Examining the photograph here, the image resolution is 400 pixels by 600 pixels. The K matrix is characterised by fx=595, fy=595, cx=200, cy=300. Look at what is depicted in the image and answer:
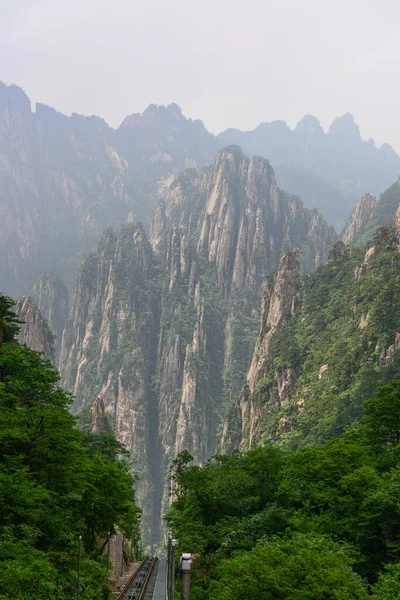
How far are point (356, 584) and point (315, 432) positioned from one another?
6429cm

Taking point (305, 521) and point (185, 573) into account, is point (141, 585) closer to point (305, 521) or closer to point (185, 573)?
point (305, 521)

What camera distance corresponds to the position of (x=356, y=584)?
24250mm

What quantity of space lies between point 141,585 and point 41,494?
30107mm

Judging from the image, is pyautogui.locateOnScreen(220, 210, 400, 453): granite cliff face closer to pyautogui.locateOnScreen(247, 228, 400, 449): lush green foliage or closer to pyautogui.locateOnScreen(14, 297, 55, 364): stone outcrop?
pyautogui.locateOnScreen(247, 228, 400, 449): lush green foliage

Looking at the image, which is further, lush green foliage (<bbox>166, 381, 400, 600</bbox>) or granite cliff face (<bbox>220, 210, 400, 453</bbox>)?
granite cliff face (<bbox>220, 210, 400, 453</bbox>)

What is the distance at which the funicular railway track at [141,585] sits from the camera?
45.9m

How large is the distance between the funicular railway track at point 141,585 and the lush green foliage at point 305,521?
530 cm

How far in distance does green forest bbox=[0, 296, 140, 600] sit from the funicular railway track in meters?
5.51

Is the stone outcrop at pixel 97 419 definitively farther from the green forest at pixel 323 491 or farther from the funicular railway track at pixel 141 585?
the funicular railway track at pixel 141 585

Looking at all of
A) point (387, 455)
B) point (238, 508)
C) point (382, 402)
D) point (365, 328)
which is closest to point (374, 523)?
point (387, 455)

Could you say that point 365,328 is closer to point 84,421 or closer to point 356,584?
point 84,421

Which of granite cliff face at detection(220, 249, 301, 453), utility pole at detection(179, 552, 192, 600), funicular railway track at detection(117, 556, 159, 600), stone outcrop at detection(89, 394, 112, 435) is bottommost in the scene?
funicular railway track at detection(117, 556, 159, 600)

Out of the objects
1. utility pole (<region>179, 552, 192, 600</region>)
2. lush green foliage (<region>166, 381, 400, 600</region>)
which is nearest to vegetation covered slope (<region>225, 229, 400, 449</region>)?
lush green foliage (<region>166, 381, 400, 600</region>)

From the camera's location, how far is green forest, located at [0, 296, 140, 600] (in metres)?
24.0
